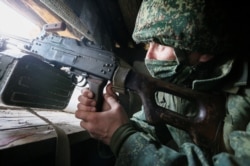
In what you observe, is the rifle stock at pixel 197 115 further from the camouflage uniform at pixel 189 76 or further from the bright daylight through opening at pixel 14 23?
the bright daylight through opening at pixel 14 23

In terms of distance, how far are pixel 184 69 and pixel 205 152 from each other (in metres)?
0.39

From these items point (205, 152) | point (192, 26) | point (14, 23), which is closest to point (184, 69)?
point (192, 26)

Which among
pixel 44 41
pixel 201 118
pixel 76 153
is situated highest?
pixel 44 41

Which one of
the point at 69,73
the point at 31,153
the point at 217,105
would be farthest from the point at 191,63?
the point at 31,153

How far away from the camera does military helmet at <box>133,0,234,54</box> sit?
3.42 feet

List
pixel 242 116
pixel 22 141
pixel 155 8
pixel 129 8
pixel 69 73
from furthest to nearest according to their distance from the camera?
pixel 129 8 → pixel 69 73 → pixel 155 8 → pixel 242 116 → pixel 22 141

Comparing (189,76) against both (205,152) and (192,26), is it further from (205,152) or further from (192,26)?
(205,152)

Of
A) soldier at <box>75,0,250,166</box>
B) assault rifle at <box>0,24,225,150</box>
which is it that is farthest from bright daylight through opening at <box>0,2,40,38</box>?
soldier at <box>75,0,250,166</box>

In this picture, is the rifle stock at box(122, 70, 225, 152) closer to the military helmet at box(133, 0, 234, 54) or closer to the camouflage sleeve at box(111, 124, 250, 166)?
the camouflage sleeve at box(111, 124, 250, 166)

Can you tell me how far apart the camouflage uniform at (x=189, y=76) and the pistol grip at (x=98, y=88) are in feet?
0.68

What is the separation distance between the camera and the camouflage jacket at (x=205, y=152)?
791mm

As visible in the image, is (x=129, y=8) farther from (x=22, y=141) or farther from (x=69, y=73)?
(x=22, y=141)

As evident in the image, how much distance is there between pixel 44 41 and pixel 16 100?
0.54 m

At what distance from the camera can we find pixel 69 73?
1.35 m
